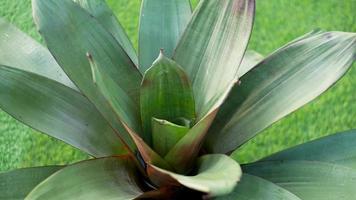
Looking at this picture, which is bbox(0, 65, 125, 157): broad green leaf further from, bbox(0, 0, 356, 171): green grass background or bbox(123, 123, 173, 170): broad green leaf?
bbox(0, 0, 356, 171): green grass background

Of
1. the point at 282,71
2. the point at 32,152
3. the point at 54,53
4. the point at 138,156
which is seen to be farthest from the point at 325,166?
the point at 32,152

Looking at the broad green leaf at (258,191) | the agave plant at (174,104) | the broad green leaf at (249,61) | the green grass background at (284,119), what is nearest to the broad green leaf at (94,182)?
the agave plant at (174,104)

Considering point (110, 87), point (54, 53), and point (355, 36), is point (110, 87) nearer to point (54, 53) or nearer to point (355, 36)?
point (54, 53)

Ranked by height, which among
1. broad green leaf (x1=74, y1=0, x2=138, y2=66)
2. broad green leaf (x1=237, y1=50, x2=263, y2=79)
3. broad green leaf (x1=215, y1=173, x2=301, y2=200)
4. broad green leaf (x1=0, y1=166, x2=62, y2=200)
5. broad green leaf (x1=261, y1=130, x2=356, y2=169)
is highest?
broad green leaf (x1=74, y1=0, x2=138, y2=66)

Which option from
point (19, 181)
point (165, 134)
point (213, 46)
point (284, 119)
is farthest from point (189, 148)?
point (284, 119)

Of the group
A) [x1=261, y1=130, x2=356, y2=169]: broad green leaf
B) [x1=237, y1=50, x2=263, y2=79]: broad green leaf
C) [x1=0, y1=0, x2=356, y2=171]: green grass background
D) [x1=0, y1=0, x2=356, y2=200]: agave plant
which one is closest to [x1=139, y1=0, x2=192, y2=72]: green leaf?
[x1=0, y1=0, x2=356, y2=200]: agave plant

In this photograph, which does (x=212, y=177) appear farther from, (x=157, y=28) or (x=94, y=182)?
(x=157, y=28)

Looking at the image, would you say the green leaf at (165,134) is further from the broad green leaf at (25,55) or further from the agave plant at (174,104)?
the broad green leaf at (25,55)
